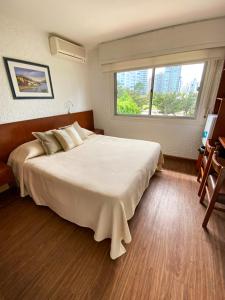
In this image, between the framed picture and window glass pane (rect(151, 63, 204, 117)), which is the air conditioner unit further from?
window glass pane (rect(151, 63, 204, 117))

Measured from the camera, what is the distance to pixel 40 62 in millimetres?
2420

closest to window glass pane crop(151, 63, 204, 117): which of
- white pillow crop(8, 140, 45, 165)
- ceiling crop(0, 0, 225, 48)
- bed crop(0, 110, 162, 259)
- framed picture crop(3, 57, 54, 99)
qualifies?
ceiling crop(0, 0, 225, 48)

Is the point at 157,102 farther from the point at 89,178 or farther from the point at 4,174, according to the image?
the point at 4,174

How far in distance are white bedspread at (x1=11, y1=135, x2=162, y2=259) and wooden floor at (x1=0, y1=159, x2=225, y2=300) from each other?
0.51ft

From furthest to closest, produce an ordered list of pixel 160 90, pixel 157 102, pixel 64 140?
1. pixel 157 102
2. pixel 160 90
3. pixel 64 140

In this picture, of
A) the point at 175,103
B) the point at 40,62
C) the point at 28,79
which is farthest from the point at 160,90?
the point at 28,79

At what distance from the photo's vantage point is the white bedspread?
1235 mm

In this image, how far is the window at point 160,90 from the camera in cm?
270

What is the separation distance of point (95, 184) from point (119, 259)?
2.27 ft

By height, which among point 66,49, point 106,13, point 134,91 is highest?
point 106,13

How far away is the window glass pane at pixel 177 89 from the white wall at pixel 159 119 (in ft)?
0.53

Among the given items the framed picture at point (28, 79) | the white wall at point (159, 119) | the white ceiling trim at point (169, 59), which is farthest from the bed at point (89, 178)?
the white ceiling trim at point (169, 59)

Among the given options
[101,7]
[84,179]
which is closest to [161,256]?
[84,179]

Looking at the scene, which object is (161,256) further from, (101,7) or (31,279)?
(101,7)
